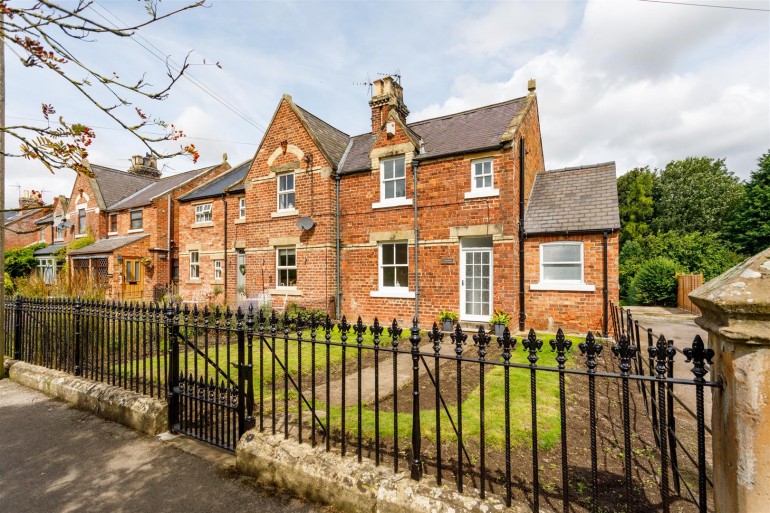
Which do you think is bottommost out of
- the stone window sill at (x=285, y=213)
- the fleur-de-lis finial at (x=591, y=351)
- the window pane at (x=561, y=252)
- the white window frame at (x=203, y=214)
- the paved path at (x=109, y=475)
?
the paved path at (x=109, y=475)

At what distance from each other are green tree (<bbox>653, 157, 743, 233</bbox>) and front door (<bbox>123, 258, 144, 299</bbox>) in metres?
42.4

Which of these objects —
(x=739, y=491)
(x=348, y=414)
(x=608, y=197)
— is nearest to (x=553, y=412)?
(x=348, y=414)

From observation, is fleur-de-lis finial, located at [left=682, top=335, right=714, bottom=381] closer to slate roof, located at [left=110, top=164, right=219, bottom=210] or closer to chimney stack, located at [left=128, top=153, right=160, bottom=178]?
slate roof, located at [left=110, top=164, right=219, bottom=210]

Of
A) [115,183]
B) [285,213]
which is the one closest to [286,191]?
[285,213]

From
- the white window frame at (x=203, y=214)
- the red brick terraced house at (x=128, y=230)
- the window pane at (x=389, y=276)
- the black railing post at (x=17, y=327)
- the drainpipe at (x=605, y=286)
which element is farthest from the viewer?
the red brick terraced house at (x=128, y=230)

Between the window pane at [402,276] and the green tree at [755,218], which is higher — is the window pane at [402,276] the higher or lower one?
the lower one

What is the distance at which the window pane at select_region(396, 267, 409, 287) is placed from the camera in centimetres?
1295

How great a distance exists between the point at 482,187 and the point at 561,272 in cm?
358

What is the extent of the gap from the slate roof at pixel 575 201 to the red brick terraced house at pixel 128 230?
20.0 meters

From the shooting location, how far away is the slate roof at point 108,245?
71.5 feet

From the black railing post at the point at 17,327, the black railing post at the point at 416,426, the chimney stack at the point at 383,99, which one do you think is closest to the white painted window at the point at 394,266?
the chimney stack at the point at 383,99

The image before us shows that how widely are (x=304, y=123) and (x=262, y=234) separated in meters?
4.70

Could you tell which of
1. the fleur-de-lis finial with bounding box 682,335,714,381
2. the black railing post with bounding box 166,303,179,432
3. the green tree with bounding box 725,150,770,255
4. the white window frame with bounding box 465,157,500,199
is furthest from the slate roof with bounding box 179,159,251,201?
the green tree with bounding box 725,150,770,255

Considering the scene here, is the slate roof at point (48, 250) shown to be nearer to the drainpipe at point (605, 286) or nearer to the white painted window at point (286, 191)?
the white painted window at point (286, 191)
